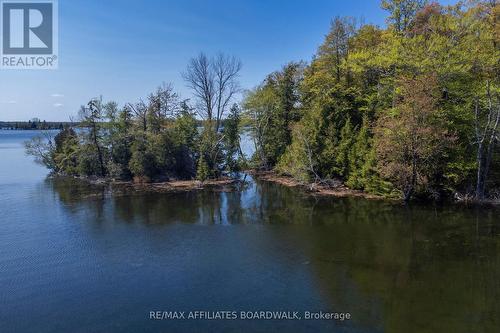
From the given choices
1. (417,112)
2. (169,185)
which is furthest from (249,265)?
A: (169,185)

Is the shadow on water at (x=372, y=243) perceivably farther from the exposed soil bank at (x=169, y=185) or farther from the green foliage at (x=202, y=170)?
the green foliage at (x=202, y=170)

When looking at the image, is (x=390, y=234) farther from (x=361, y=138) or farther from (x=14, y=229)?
(x=14, y=229)

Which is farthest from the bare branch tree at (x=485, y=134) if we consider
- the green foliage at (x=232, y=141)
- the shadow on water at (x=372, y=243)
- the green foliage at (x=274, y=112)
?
the green foliage at (x=232, y=141)

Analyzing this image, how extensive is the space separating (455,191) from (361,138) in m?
7.15

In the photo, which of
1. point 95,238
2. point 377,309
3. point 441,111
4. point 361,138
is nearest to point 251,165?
point 361,138

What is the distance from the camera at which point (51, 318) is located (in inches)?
412

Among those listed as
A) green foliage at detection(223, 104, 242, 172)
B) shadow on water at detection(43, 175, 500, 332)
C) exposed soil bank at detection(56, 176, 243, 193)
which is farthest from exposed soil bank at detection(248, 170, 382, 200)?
exposed soil bank at detection(56, 176, 243, 193)

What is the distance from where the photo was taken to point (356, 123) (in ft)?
94.3

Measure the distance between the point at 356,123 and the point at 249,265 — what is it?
737 inches

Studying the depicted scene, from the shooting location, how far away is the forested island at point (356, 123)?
73.4ft

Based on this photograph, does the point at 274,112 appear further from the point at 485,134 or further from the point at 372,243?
the point at 372,243

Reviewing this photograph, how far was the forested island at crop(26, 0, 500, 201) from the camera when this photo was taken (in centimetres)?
2236

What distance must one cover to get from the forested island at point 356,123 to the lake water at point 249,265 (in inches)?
131


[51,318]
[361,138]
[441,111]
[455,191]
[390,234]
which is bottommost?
[51,318]
